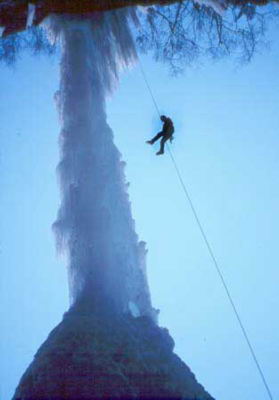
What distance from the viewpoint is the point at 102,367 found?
30.6 feet

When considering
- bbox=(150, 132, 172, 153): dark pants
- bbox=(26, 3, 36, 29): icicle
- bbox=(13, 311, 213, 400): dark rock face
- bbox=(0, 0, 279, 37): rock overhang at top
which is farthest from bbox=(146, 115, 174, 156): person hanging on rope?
bbox=(26, 3, 36, 29): icicle

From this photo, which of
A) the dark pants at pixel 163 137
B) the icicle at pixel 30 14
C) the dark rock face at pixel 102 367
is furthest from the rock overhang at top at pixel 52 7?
the dark rock face at pixel 102 367

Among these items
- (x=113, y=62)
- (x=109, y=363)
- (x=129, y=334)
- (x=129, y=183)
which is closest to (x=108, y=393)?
(x=109, y=363)

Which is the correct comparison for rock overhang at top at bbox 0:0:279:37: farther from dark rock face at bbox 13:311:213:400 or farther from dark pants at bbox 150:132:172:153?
dark rock face at bbox 13:311:213:400

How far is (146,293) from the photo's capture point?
1146 cm

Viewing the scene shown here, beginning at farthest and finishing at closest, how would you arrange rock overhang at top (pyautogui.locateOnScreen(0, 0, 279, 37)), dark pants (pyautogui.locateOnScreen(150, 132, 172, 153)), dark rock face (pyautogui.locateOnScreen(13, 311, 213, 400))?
rock overhang at top (pyautogui.locateOnScreen(0, 0, 279, 37)) < dark pants (pyautogui.locateOnScreen(150, 132, 172, 153)) < dark rock face (pyautogui.locateOnScreen(13, 311, 213, 400))

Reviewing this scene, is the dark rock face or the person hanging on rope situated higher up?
the person hanging on rope

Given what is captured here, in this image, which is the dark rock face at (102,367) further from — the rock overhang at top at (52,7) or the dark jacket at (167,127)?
the rock overhang at top at (52,7)

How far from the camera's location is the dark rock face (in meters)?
9.16

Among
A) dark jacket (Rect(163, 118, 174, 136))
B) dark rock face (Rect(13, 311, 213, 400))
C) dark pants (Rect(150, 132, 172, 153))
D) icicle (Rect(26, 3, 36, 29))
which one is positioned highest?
icicle (Rect(26, 3, 36, 29))

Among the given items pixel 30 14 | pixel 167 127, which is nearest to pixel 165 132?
pixel 167 127

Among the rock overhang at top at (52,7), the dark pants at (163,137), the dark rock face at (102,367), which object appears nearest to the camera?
the dark rock face at (102,367)

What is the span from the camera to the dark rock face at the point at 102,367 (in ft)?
30.0

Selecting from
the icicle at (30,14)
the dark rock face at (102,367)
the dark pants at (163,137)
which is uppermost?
the icicle at (30,14)
